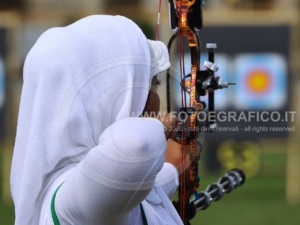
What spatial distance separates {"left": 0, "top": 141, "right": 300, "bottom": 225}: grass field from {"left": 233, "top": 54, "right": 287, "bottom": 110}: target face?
78cm

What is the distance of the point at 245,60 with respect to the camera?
7.90 metres

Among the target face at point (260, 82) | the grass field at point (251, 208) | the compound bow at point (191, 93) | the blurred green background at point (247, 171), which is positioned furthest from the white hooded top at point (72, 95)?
the target face at point (260, 82)

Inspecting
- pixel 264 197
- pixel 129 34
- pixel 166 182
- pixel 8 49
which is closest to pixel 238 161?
pixel 264 197

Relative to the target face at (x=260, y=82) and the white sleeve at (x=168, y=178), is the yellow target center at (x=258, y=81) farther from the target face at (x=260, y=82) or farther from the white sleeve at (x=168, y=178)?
the white sleeve at (x=168, y=178)

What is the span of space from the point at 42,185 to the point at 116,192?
197 millimetres

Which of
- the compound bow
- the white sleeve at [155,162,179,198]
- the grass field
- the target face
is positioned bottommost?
the grass field

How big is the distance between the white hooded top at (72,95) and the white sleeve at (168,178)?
539 mm

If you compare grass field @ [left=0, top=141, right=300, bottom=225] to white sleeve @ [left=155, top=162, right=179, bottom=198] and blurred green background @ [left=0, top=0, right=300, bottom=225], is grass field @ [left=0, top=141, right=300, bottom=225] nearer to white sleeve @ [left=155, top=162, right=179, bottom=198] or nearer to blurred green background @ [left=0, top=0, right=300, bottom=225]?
blurred green background @ [left=0, top=0, right=300, bottom=225]

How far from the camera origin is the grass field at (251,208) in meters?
6.42

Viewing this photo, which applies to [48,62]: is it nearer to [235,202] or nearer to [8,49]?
[235,202]

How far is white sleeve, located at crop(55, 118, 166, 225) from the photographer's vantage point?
1.43m

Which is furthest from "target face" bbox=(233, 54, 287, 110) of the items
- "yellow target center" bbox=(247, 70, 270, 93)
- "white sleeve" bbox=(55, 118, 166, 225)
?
"white sleeve" bbox=(55, 118, 166, 225)

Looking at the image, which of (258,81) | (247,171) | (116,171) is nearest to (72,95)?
(116,171)

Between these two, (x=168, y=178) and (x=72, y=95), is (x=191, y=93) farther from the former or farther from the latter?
(x=72, y=95)
